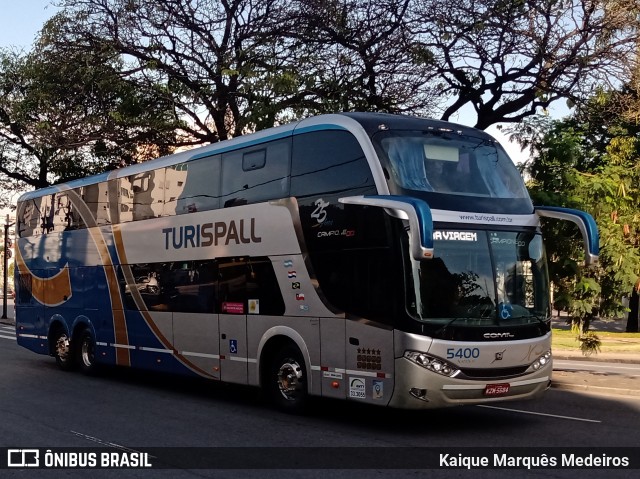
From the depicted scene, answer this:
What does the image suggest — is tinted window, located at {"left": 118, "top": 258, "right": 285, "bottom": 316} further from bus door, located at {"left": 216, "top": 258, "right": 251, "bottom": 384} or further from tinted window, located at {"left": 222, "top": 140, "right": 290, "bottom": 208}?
tinted window, located at {"left": 222, "top": 140, "right": 290, "bottom": 208}

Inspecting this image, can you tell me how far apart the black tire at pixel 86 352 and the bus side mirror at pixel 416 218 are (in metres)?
9.82

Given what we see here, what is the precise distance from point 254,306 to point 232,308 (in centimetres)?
65

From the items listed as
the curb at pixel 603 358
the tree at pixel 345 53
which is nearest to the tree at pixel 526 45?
the tree at pixel 345 53

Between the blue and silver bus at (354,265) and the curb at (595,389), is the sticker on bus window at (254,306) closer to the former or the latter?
the blue and silver bus at (354,265)

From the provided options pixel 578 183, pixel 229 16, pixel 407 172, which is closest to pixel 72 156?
pixel 229 16

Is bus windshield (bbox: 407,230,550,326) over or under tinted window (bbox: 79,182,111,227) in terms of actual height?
under

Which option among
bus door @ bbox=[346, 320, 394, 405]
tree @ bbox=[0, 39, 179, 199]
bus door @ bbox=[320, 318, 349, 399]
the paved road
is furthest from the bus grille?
tree @ bbox=[0, 39, 179, 199]

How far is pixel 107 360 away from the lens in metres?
17.6

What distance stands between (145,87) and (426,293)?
1490 centimetres

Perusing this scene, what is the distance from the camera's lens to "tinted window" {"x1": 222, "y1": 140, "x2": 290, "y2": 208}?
1285cm

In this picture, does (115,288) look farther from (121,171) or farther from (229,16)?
(229,16)

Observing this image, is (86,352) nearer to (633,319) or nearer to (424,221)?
(424,221)

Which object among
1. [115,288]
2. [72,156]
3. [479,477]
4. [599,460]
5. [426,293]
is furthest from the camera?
[72,156]

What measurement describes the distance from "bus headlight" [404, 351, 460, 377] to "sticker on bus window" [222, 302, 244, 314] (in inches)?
154
